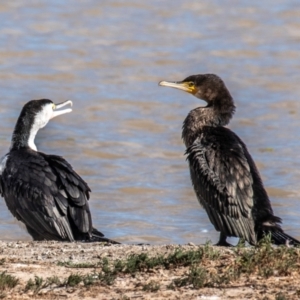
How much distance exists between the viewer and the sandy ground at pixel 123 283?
706cm

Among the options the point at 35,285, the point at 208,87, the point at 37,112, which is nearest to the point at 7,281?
the point at 35,285

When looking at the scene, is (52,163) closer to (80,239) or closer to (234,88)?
(80,239)

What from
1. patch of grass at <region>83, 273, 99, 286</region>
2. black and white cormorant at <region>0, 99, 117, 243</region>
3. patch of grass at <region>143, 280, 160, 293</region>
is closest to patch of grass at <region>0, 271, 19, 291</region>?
patch of grass at <region>83, 273, 99, 286</region>

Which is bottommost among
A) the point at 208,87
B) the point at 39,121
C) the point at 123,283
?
the point at 123,283

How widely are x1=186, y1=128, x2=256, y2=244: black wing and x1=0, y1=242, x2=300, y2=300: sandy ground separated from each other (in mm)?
1472

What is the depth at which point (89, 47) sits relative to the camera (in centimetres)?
2402

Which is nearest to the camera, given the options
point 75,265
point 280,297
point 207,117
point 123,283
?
point 280,297

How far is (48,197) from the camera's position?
34.0ft

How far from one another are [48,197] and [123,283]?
314cm

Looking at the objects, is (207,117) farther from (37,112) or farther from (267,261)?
(267,261)

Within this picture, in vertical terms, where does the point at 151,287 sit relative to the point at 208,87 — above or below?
below

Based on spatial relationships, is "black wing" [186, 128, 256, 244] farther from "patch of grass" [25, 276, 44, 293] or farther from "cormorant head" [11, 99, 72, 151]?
"patch of grass" [25, 276, 44, 293]

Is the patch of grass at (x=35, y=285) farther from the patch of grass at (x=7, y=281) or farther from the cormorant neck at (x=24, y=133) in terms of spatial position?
the cormorant neck at (x=24, y=133)

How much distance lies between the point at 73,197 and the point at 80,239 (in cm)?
40
